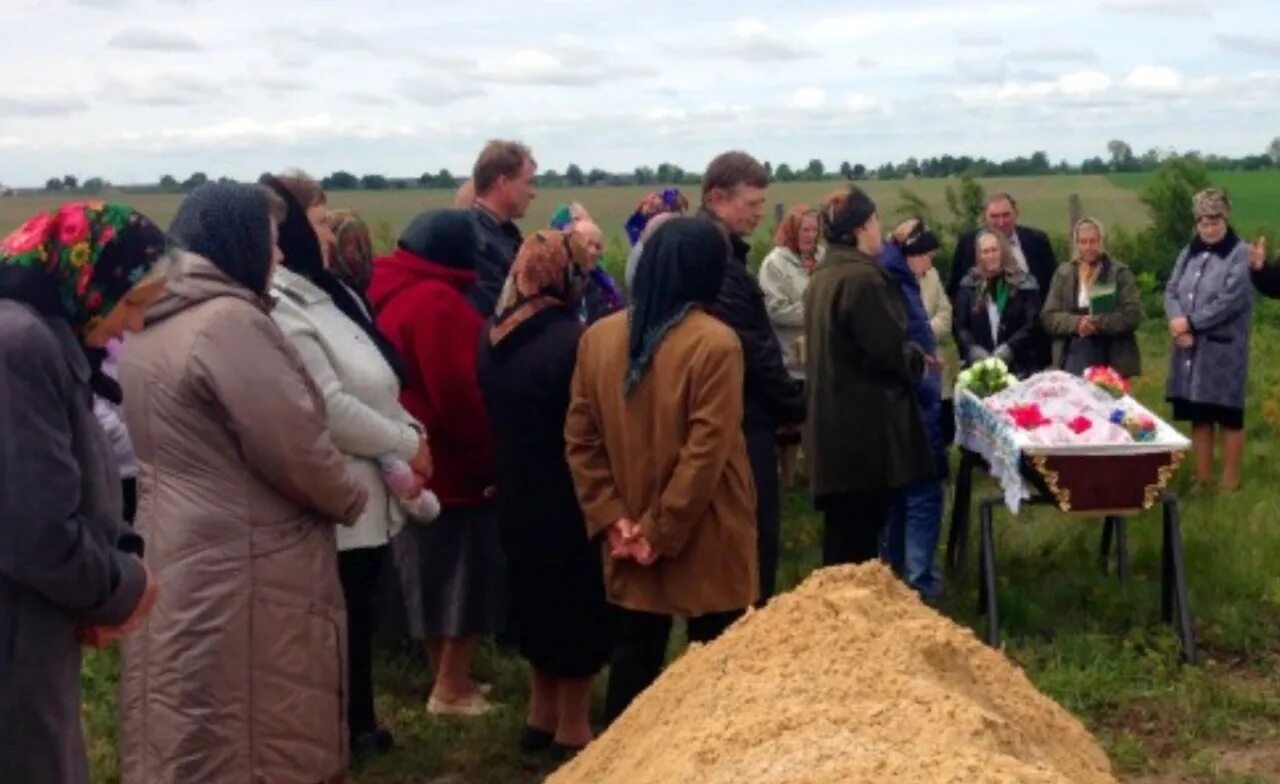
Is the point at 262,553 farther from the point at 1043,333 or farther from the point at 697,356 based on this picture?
the point at 1043,333

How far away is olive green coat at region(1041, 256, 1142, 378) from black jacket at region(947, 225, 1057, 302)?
0.16m

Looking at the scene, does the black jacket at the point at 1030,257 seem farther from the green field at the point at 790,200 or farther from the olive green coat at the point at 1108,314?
the green field at the point at 790,200

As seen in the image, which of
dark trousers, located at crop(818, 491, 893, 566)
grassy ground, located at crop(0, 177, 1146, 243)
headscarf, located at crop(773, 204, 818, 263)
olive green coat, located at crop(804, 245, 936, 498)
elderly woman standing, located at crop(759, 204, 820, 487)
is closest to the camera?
olive green coat, located at crop(804, 245, 936, 498)

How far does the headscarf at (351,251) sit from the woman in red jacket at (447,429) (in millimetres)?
134

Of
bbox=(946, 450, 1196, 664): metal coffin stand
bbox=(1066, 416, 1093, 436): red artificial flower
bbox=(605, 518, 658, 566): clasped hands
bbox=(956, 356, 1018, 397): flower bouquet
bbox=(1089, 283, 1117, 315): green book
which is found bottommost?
Answer: bbox=(946, 450, 1196, 664): metal coffin stand

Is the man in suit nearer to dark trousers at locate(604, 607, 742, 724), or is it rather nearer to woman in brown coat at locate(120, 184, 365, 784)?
dark trousers at locate(604, 607, 742, 724)

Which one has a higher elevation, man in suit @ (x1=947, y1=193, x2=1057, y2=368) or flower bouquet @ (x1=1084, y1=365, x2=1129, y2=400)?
man in suit @ (x1=947, y1=193, x2=1057, y2=368)

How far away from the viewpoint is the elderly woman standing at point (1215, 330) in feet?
31.1

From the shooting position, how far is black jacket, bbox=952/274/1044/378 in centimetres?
880

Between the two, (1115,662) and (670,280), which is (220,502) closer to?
(670,280)

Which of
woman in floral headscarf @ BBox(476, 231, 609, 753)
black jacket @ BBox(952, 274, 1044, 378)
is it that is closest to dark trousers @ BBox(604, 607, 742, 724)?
woman in floral headscarf @ BBox(476, 231, 609, 753)

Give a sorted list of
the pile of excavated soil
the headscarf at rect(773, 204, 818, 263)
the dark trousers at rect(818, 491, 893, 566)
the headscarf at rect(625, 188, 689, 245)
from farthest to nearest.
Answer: the headscarf at rect(773, 204, 818, 263) < the headscarf at rect(625, 188, 689, 245) < the dark trousers at rect(818, 491, 893, 566) < the pile of excavated soil

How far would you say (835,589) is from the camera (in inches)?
149

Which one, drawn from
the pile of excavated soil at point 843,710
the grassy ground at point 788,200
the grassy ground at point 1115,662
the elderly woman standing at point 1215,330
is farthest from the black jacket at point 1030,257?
the pile of excavated soil at point 843,710
